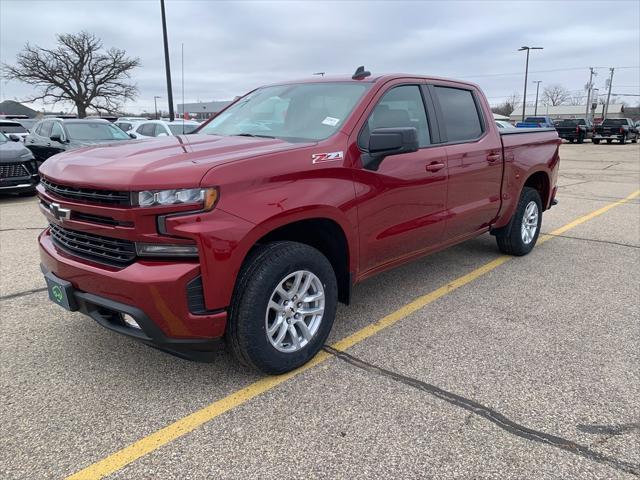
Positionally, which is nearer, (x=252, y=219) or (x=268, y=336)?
(x=252, y=219)

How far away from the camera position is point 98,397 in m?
2.90

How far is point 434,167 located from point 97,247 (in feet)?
8.46

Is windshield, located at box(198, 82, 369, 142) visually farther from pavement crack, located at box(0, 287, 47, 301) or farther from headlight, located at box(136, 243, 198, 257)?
pavement crack, located at box(0, 287, 47, 301)

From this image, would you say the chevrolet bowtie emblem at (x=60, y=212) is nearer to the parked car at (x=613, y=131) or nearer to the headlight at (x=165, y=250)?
the headlight at (x=165, y=250)

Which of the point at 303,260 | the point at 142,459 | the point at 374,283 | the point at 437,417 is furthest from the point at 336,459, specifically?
the point at 374,283

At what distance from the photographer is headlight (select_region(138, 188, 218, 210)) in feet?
8.27

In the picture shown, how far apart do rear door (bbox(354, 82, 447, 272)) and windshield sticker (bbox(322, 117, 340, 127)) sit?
18 centimetres

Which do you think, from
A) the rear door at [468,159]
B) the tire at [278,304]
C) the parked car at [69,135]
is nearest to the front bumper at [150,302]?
the tire at [278,304]

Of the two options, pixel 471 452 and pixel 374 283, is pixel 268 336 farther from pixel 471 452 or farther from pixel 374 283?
pixel 374 283

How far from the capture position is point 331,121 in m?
3.53

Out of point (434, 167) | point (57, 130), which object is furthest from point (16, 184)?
point (434, 167)

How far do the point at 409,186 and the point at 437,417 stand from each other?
1.74m

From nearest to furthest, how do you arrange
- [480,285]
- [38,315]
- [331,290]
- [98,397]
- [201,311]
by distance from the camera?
[201,311], [98,397], [331,290], [38,315], [480,285]

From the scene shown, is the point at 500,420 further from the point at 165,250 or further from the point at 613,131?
the point at 613,131
